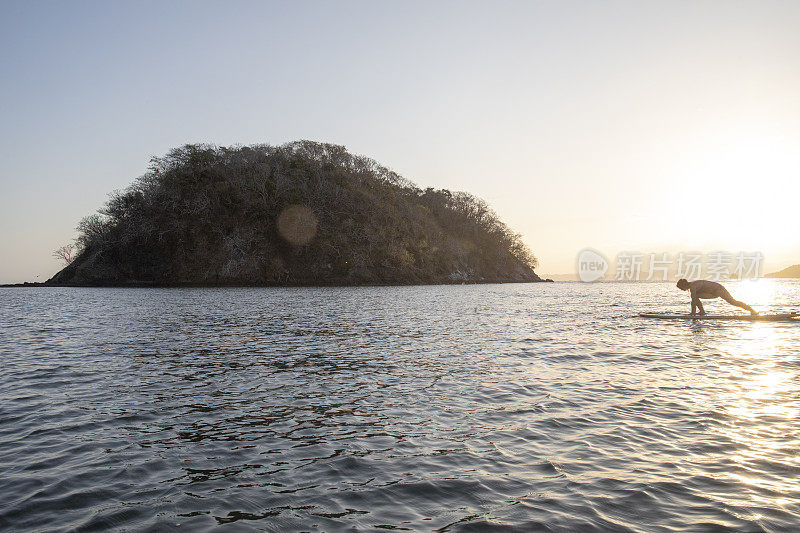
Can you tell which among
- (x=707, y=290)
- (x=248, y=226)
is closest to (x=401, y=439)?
(x=707, y=290)

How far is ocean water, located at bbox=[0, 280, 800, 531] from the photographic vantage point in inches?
240

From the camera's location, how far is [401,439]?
898 cm

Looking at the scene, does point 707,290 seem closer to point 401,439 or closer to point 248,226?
point 401,439

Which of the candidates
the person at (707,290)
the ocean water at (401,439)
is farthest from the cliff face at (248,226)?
the ocean water at (401,439)

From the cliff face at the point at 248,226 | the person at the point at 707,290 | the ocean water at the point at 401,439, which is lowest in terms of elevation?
the ocean water at the point at 401,439

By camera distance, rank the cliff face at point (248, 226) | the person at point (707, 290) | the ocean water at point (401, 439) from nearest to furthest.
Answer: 1. the ocean water at point (401, 439)
2. the person at point (707, 290)
3. the cliff face at point (248, 226)

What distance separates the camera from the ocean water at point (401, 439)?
609cm

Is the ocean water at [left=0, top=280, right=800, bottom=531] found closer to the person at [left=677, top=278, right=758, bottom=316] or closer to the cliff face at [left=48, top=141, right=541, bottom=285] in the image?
the person at [left=677, top=278, right=758, bottom=316]

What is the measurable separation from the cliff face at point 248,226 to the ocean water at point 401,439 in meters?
96.4

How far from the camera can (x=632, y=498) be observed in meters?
6.39

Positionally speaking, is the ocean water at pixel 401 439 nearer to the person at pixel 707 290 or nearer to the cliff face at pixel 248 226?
the person at pixel 707 290

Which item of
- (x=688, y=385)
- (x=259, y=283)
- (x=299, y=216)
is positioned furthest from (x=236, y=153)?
(x=688, y=385)

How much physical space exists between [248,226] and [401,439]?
11384 centimetres

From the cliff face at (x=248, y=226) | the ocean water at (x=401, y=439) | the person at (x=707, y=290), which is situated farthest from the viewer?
the cliff face at (x=248, y=226)
